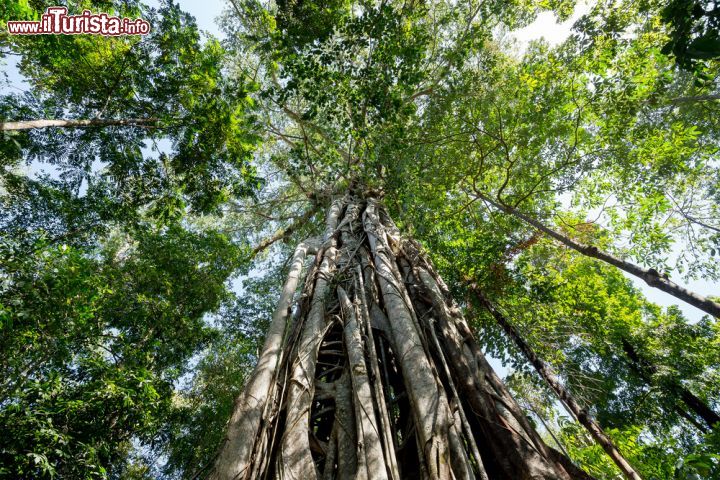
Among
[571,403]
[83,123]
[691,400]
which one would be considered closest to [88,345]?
[83,123]

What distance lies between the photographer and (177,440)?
477cm

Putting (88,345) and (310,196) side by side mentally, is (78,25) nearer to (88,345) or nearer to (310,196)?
(88,345)

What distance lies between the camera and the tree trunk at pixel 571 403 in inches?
105

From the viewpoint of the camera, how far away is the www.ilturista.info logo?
3.09m

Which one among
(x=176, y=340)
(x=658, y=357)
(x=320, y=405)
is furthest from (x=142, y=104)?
(x=658, y=357)

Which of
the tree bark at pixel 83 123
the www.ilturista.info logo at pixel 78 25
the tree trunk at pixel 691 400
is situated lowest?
the tree trunk at pixel 691 400

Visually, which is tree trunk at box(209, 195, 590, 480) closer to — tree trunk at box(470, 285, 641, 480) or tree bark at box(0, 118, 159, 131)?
tree trunk at box(470, 285, 641, 480)

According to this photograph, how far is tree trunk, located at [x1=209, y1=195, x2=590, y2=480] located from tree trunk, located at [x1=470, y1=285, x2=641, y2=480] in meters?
1.63

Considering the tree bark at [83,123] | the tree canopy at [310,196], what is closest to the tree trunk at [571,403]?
the tree canopy at [310,196]

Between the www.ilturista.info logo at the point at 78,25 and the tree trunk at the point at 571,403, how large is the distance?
16.6 feet

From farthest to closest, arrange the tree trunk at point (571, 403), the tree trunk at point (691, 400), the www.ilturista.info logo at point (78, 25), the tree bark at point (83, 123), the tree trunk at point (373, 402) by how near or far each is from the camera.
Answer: the tree trunk at point (691, 400) → the www.ilturista.info logo at point (78, 25) → the tree trunk at point (571, 403) → the tree bark at point (83, 123) → the tree trunk at point (373, 402)

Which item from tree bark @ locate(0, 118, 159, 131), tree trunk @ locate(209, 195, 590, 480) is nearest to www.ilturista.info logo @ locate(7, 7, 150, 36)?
tree bark @ locate(0, 118, 159, 131)

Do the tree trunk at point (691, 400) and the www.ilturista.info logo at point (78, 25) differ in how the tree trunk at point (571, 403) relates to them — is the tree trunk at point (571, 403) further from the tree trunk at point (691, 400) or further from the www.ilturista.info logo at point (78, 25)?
the www.ilturista.info logo at point (78, 25)

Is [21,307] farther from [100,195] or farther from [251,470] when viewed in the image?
[251,470]
